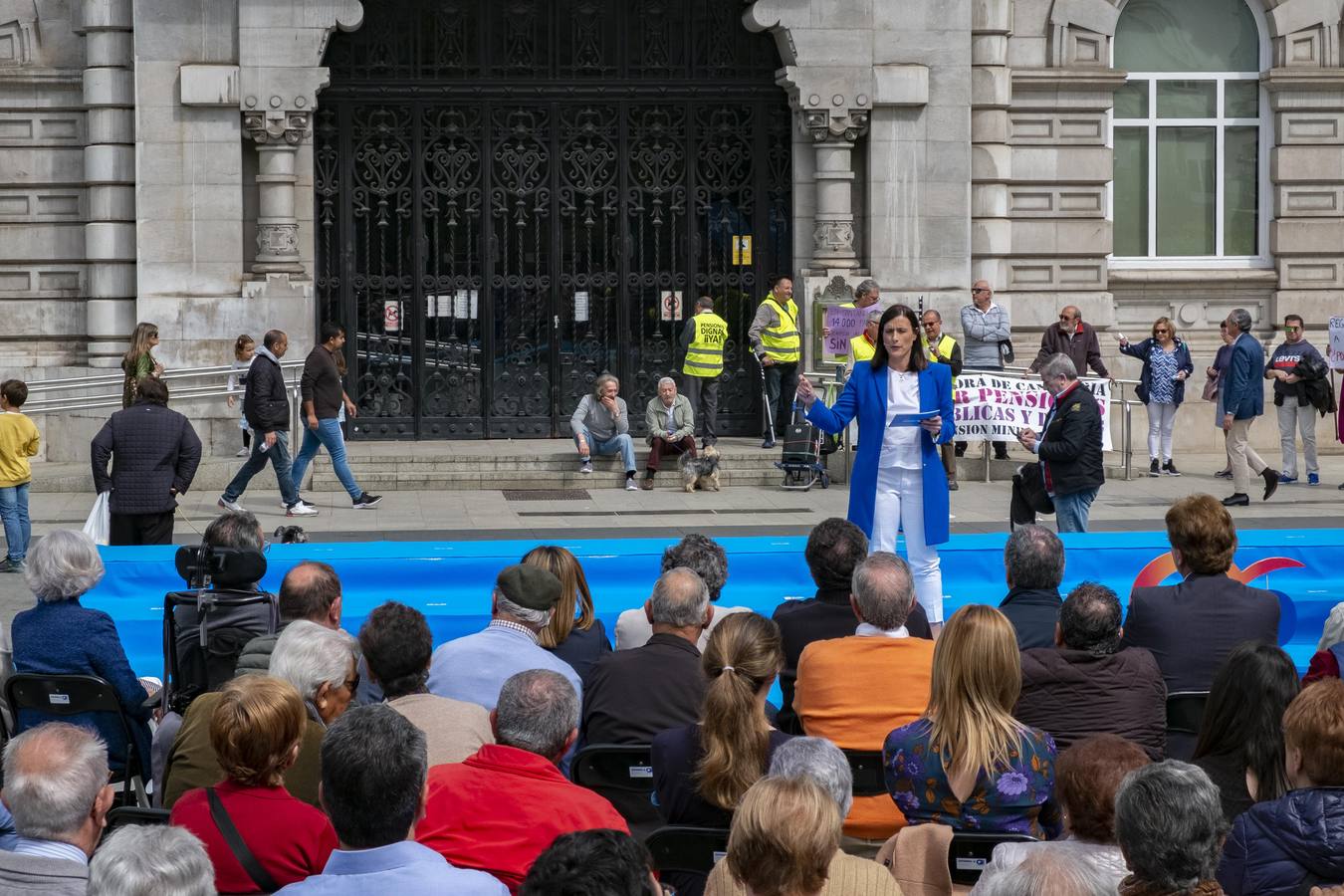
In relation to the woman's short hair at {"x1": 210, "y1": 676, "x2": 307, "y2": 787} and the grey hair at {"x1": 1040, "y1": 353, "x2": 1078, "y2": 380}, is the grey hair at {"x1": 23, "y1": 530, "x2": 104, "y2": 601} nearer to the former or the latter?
the woman's short hair at {"x1": 210, "y1": 676, "x2": 307, "y2": 787}

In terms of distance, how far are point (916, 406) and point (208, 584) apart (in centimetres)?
435

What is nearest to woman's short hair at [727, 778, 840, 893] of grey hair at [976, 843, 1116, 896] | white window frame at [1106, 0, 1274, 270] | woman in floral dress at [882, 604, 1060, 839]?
Result: grey hair at [976, 843, 1116, 896]

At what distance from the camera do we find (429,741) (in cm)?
602

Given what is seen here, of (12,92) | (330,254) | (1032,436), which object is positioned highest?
(12,92)

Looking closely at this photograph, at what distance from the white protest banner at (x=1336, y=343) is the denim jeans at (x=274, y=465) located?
1097cm

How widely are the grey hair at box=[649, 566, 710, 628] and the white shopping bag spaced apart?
6966 millimetres

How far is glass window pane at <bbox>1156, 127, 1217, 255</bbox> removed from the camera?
75.2 feet

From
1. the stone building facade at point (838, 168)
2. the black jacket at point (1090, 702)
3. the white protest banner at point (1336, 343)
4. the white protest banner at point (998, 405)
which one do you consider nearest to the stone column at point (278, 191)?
the stone building facade at point (838, 168)

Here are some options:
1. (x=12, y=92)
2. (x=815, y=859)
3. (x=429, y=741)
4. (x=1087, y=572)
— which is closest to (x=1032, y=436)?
(x=1087, y=572)

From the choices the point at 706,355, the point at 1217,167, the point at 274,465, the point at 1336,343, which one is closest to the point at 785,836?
the point at 274,465

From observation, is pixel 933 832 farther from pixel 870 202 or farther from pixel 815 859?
pixel 870 202

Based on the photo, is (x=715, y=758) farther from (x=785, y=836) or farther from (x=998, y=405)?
(x=998, y=405)

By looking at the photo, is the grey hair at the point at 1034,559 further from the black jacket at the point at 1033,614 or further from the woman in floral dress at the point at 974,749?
the woman in floral dress at the point at 974,749

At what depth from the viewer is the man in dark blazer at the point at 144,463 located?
12.9 metres
